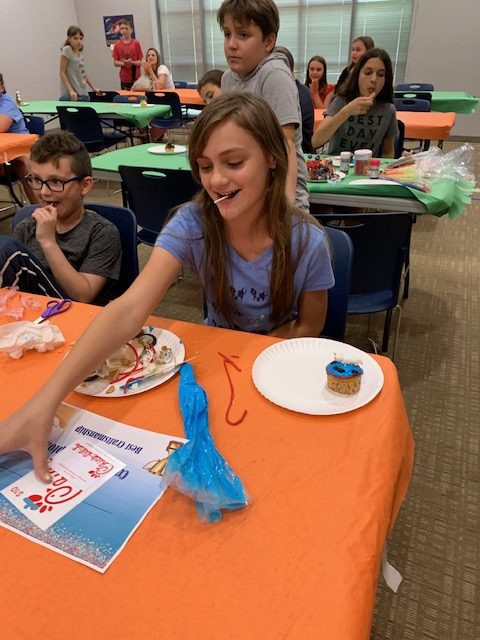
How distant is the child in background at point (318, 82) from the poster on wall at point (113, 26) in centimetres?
429

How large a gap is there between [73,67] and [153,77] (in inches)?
42.7

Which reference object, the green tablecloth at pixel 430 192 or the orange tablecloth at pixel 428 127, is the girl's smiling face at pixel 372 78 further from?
the orange tablecloth at pixel 428 127

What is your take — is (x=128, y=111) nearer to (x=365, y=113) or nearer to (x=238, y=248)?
(x=365, y=113)

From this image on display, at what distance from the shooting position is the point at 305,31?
6.99 metres

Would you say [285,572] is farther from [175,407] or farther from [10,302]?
[10,302]

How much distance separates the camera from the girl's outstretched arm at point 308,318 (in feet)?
4.08

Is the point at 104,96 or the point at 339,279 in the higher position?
the point at 104,96

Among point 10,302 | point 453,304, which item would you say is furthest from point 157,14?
point 10,302

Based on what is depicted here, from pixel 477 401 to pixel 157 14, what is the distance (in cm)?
811

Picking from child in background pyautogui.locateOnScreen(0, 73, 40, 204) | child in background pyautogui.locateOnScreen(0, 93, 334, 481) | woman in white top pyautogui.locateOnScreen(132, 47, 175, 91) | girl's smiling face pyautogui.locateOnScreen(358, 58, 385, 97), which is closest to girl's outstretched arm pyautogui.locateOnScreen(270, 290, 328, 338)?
child in background pyautogui.locateOnScreen(0, 93, 334, 481)

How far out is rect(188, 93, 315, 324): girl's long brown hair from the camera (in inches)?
41.1

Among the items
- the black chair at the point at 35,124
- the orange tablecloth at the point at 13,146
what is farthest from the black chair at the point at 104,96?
the orange tablecloth at the point at 13,146

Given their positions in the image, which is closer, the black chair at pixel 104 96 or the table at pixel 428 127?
the table at pixel 428 127

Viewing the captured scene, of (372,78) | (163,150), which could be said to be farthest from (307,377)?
(163,150)
